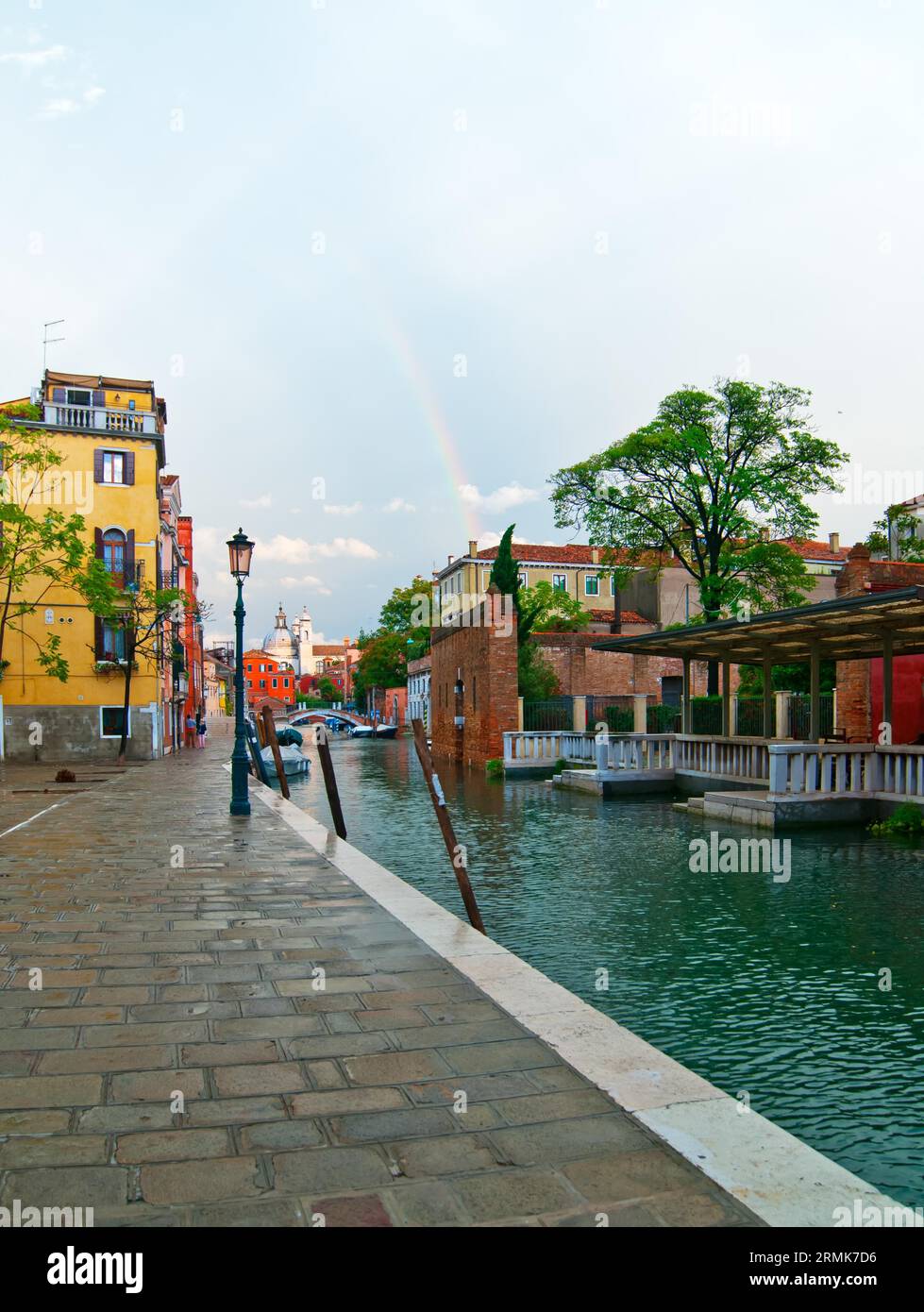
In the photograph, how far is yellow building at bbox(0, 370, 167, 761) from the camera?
103 ft

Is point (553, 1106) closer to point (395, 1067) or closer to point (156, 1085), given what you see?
point (395, 1067)

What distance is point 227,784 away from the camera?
20266 mm

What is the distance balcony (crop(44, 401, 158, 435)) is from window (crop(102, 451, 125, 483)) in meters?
0.78

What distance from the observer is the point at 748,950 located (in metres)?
6.76

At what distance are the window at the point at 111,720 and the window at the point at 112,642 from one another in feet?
5.79

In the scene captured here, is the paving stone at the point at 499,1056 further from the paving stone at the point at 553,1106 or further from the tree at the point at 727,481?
→ the tree at the point at 727,481

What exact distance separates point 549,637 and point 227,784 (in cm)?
1876

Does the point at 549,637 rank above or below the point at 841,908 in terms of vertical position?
above

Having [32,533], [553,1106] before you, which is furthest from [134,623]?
[553,1106]

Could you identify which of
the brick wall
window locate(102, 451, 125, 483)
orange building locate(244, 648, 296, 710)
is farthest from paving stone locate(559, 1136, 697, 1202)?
orange building locate(244, 648, 296, 710)

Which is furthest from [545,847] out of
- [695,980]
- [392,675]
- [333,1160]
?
[392,675]

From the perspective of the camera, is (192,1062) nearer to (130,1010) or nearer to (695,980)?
(130,1010)

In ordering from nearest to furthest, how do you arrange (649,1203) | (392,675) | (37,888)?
(649,1203)
(37,888)
(392,675)

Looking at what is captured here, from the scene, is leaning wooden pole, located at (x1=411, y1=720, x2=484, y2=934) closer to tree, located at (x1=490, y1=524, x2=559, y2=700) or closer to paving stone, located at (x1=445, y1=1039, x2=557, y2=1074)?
paving stone, located at (x1=445, y1=1039, x2=557, y2=1074)
